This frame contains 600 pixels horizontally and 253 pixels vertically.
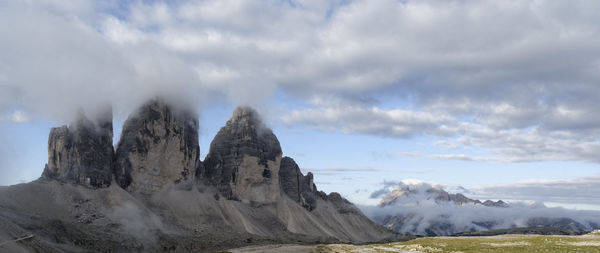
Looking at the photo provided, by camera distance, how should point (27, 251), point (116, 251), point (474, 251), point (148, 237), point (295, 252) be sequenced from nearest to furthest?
point (474, 251) → point (27, 251) → point (295, 252) → point (116, 251) → point (148, 237)

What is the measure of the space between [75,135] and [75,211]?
38.0 metres

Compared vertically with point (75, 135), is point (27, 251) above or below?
below

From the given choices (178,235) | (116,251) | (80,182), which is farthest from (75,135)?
(116,251)

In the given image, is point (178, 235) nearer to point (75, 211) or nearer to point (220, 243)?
point (220, 243)

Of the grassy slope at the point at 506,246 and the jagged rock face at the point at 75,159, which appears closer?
the grassy slope at the point at 506,246

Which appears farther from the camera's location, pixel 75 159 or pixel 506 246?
pixel 75 159

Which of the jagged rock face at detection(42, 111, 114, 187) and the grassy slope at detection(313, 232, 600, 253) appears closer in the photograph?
the grassy slope at detection(313, 232, 600, 253)

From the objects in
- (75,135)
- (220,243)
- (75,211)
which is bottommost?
(220,243)

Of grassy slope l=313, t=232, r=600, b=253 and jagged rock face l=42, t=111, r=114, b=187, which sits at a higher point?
jagged rock face l=42, t=111, r=114, b=187

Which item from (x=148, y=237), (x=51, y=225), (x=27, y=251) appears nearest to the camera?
(x=27, y=251)

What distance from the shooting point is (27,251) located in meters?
94.7

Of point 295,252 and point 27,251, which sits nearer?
point 27,251

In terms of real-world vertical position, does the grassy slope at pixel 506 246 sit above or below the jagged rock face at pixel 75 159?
below

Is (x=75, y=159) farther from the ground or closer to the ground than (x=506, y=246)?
farther from the ground
